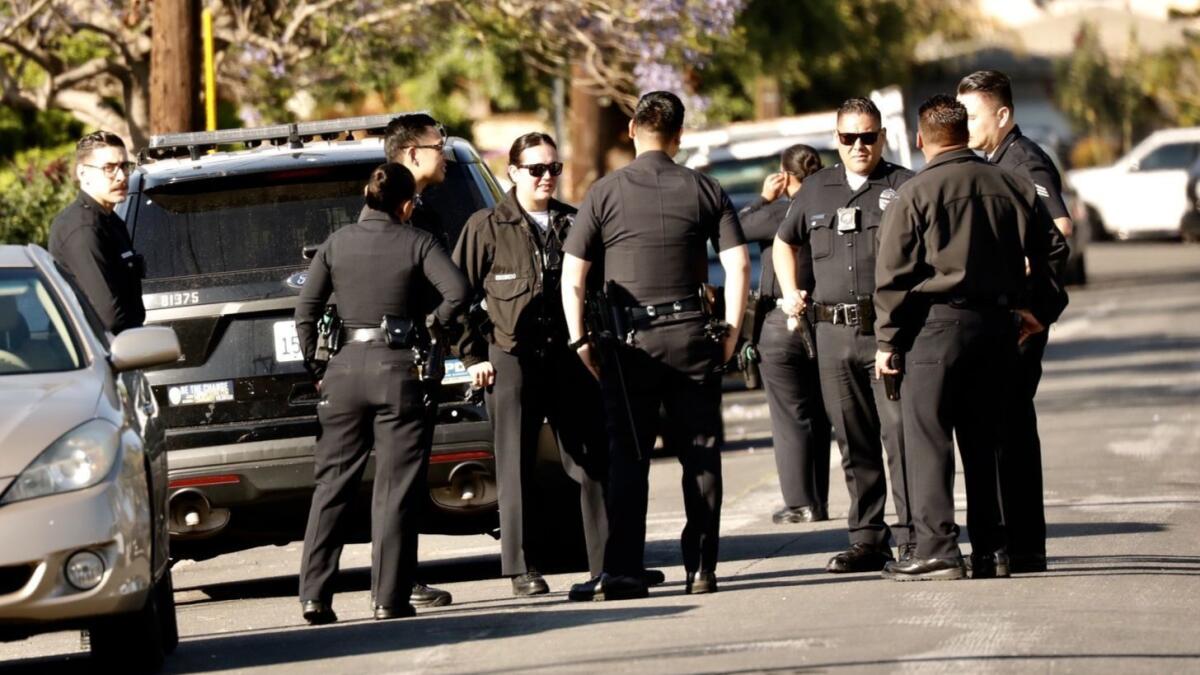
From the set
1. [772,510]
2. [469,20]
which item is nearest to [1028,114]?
[469,20]

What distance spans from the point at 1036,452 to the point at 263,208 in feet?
10.9

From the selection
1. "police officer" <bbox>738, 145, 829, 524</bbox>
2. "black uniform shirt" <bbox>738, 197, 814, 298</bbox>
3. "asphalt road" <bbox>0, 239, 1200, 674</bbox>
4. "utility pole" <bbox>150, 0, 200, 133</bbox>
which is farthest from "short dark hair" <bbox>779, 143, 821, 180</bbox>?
"utility pole" <bbox>150, 0, 200, 133</bbox>

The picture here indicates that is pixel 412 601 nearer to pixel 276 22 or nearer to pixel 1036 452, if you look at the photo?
pixel 1036 452

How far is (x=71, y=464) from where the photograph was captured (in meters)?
7.46

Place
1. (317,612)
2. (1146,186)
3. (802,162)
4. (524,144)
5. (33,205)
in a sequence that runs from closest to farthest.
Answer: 1. (317,612)
2. (524,144)
3. (802,162)
4. (33,205)
5. (1146,186)

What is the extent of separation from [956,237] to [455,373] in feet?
6.96

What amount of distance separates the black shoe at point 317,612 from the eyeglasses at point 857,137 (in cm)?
288

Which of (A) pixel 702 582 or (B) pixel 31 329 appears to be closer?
(B) pixel 31 329

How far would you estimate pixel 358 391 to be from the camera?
9.08 m

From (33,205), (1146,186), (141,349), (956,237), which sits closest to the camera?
(141,349)

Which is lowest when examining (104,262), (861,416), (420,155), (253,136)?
(861,416)

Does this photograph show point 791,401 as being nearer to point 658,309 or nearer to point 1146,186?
point 658,309

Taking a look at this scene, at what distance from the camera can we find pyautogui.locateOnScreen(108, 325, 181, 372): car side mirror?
7.93 m

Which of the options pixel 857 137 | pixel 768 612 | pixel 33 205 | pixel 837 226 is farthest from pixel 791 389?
pixel 33 205
